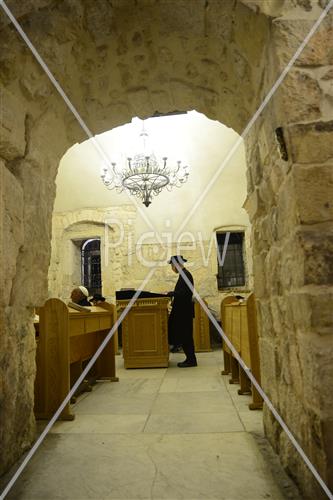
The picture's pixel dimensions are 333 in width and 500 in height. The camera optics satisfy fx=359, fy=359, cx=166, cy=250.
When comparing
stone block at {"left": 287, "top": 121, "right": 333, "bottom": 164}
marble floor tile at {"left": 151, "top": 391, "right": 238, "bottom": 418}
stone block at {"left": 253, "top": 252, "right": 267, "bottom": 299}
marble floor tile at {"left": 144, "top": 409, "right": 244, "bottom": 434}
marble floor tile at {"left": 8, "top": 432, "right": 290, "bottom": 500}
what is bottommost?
marble floor tile at {"left": 151, "top": 391, "right": 238, "bottom": 418}

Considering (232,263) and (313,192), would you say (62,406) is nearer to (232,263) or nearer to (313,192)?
(313,192)

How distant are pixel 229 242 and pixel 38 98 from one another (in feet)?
19.6

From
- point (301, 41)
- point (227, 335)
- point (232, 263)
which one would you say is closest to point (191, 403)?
point (227, 335)

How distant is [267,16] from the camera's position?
1.50 metres

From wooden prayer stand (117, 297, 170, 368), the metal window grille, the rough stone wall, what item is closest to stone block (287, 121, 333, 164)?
the rough stone wall

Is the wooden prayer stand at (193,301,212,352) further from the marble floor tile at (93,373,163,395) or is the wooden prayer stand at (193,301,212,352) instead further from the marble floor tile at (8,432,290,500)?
the marble floor tile at (8,432,290,500)

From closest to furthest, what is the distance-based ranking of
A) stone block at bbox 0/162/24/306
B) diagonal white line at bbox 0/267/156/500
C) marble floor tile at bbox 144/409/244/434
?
diagonal white line at bbox 0/267/156/500 → stone block at bbox 0/162/24/306 → marble floor tile at bbox 144/409/244/434

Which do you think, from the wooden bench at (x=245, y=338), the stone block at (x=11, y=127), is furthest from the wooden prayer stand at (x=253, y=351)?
the stone block at (x=11, y=127)

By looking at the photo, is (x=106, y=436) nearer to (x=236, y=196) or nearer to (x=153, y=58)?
(x=153, y=58)

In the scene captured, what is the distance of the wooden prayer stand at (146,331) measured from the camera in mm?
4559

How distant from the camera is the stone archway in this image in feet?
4.48

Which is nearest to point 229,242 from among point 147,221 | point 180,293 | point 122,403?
point 147,221

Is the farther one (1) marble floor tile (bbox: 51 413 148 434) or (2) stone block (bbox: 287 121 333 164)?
(1) marble floor tile (bbox: 51 413 148 434)

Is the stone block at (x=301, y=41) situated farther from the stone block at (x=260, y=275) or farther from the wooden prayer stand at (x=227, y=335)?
the wooden prayer stand at (x=227, y=335)
